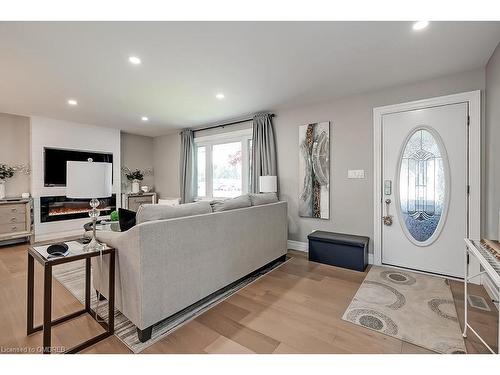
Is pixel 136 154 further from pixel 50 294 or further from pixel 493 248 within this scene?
pixel 493 248

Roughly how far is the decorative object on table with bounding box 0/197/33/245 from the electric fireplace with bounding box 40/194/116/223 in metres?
0.29

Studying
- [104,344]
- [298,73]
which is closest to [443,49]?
[298,73]

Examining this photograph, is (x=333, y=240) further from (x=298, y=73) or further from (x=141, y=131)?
(x=141, y=131)

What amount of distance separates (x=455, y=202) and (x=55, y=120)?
6718mm

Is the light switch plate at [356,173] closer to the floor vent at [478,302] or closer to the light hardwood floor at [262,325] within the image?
the light hardwood floor at [262,325]

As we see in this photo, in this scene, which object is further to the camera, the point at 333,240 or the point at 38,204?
the point at 38,204

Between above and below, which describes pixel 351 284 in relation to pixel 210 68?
below

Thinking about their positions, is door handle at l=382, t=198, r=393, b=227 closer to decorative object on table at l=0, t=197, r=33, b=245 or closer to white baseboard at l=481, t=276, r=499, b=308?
white baseboard at l=481, t=276, r=499, b=308

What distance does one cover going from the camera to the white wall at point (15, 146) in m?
4.20

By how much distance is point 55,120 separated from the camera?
455 centimetres

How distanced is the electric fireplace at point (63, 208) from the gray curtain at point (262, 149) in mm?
3263

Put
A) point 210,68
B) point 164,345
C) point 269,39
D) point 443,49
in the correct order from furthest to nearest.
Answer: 1. point 210,68
2. point 443,49
3. point 269,39
4. point 164,345

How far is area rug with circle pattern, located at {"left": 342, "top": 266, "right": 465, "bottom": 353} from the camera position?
1679 mm

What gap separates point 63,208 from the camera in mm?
4703
